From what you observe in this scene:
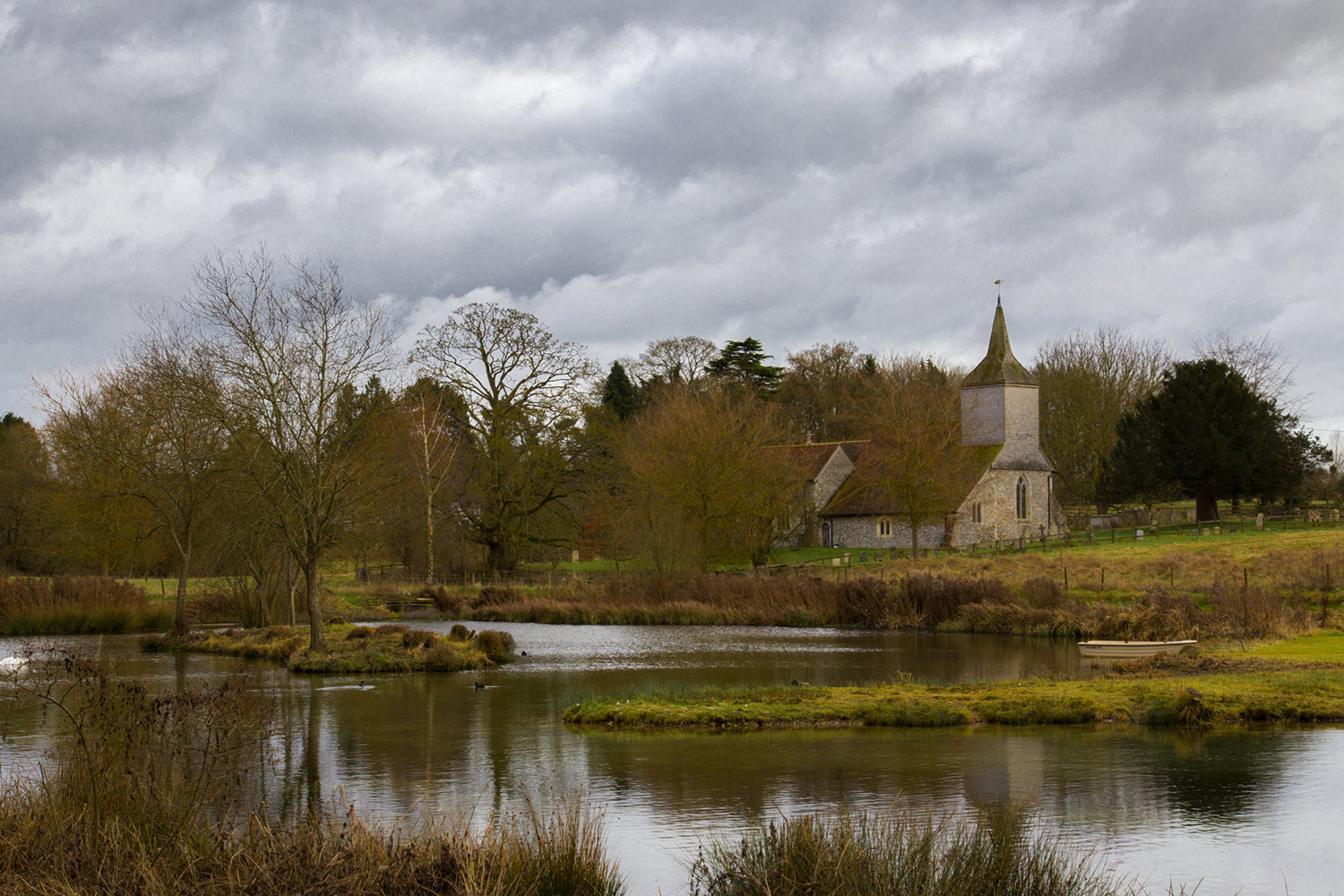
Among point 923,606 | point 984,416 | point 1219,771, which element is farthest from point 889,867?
point 984,416

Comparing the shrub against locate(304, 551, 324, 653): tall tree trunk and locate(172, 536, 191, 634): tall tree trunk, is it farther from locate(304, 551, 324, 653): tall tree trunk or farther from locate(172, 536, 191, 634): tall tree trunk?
locate(172, 536, 191, 634): tall tree trunk

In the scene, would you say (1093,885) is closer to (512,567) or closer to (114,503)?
(114,503)

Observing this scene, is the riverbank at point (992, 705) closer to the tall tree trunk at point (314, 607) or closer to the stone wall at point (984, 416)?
the tall tree trunk at point (314, 607)

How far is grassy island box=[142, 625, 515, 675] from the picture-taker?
1085 inches

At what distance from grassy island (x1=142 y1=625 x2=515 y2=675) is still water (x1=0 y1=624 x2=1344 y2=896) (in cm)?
338

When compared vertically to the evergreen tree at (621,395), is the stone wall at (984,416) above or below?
below

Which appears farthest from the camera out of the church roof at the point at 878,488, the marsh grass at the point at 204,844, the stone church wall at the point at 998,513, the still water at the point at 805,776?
the stone church wall at the point at 998,513

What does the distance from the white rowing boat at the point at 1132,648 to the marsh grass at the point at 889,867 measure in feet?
63.7

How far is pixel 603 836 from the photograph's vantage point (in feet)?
37.0

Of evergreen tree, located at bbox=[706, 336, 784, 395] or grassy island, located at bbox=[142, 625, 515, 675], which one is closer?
grassy island, located at bbox=[142, 625, 515, 675]

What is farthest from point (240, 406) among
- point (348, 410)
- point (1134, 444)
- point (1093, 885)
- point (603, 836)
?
point (1134, 444)

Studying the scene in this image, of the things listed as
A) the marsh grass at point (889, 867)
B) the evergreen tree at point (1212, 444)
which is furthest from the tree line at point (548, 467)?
the marsh grass at point (889, 867)

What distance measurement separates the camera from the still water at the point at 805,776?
442 inches

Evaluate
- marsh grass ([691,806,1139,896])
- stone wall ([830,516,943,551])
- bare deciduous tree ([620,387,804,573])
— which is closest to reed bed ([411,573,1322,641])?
bare deciduous tree ([620,387,804,573])
